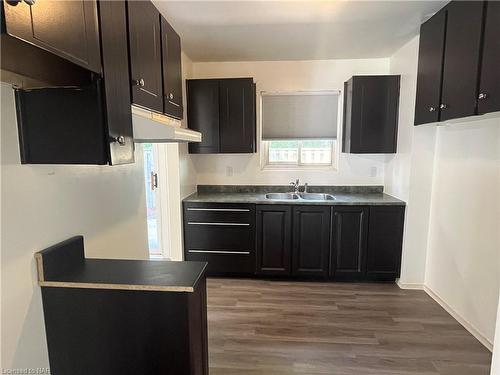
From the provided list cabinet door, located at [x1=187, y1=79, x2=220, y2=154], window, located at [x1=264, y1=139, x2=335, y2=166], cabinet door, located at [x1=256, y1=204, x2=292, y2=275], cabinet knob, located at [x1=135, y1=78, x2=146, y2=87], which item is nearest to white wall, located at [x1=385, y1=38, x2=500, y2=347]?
window, located at [x1=264, y1=139, x2=335, y2=166]

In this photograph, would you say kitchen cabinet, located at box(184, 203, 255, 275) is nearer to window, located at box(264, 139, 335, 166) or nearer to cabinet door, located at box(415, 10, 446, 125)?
window, located at box(264, 139, 335, 166)

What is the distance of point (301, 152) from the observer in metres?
3.76

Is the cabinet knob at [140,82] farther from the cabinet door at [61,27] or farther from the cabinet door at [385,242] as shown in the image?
the cabinet door at [385,242]

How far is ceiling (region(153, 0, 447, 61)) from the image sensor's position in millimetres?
2154

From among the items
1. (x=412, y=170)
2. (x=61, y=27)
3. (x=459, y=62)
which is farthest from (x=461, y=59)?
(x=61, y=27)

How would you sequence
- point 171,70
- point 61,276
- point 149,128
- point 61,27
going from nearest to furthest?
point 61,27 → point 61,276 → point 149,128 → point 171,70

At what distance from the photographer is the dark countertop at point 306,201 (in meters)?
3.06

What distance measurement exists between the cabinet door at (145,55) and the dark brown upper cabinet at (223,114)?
165cm

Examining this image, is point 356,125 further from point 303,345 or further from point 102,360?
point 102,360

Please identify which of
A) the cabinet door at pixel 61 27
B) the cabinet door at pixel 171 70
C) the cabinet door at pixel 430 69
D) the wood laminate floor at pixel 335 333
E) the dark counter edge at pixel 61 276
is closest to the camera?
the cabinet door at pixel 61 27

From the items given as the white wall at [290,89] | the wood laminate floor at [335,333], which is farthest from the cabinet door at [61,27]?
the white wall at [290,89]

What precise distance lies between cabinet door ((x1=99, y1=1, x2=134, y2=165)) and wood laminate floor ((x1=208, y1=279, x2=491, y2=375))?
1.61m

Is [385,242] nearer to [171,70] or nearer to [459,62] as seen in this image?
[459,62]

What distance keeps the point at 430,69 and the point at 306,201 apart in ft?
5.16
